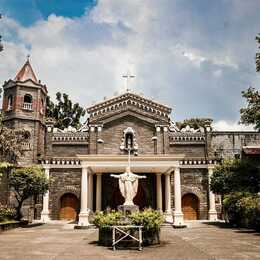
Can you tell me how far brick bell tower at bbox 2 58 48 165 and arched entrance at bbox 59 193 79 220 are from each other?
3.94 metres

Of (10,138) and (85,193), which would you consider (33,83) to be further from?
(85,193)

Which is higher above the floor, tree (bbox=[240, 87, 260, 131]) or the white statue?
tree (bbox=[240, 87, 260, 131])

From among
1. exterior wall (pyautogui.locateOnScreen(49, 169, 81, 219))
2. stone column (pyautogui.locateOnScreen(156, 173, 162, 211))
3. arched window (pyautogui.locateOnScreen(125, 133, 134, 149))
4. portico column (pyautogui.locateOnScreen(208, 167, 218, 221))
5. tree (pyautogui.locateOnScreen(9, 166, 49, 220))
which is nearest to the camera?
tree (pyautogui.locateOnScreen(9, 166, 49, 220))

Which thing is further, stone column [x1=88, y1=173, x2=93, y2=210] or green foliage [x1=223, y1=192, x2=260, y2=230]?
stone column [x1=88, y1=173, x2=93, y2=210]

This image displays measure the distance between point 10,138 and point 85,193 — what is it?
6105mm

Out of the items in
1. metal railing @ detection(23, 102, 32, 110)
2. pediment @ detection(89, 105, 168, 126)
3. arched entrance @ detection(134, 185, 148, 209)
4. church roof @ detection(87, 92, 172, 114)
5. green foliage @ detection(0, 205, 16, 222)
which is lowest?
green foliage @ detection(0, 205, 16, 222)

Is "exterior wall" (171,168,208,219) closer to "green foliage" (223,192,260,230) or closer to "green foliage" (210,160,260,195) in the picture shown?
"green foliage" (210,160,260,195)

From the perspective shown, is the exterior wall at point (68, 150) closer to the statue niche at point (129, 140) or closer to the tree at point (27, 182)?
the statue niche at point (129, 140)

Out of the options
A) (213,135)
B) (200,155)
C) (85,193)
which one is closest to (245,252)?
(85,193)

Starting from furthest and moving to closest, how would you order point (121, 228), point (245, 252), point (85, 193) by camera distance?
1. point (85, 193)
2. point (121, 228)
3. point (245, 252)

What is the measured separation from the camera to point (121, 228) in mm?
12547

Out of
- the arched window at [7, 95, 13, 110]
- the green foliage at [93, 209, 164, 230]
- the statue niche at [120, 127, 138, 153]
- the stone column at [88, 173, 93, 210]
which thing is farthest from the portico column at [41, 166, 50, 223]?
the green foliage at [93, 209, 164, 230]

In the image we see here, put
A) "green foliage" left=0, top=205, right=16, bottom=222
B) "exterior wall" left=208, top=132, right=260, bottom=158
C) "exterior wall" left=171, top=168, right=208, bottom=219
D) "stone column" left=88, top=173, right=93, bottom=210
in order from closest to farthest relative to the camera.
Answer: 1. "green foliage" left=0, top=205, right=16, bottom=222
2. "stone column" left=88, top=173, right=93, bottom=210
3. "exterior wall" left=171, top=168, right=208, bottom=219
4. "exterior wall" left=208, top=132, right=260, bottom=158

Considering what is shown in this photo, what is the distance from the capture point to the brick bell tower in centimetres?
2923
